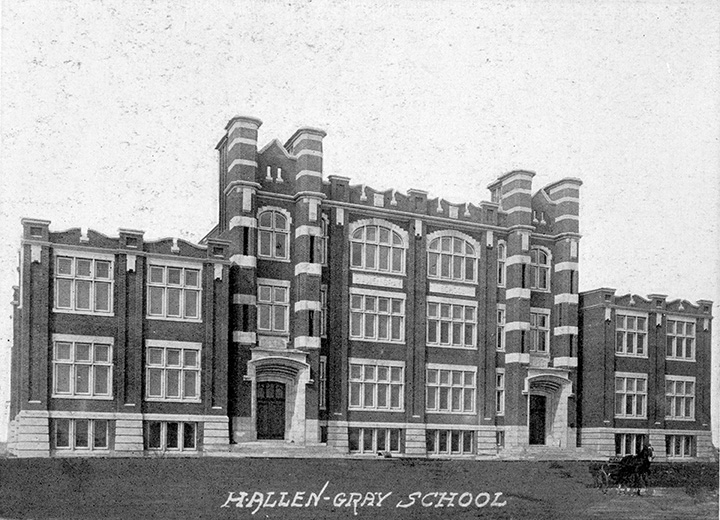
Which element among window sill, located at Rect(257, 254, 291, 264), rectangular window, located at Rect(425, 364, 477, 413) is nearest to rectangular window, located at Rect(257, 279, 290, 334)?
window sill, located at Rect(257, 254, 291, 264)

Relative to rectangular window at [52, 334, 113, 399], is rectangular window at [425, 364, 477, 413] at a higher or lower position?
lower

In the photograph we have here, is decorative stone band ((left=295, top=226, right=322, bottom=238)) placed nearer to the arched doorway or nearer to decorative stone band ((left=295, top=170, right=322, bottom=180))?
decorative stone band ((left=295, top=170, right=322, bottom=180))

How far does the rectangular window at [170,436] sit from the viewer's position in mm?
21297

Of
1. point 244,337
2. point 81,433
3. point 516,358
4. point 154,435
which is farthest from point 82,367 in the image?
point 516,358

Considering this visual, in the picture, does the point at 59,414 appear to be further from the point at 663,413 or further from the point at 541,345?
the point at 663,413

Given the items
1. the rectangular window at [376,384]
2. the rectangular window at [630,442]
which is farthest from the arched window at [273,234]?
the rectangular window at [630,442]

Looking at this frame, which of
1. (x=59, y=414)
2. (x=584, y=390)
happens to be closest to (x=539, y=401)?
(x=584, y=390)

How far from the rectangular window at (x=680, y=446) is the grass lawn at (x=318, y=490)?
110 cm

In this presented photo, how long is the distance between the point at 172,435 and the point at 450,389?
8229 mm

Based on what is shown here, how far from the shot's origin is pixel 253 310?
2317cm

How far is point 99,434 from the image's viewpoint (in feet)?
67.0

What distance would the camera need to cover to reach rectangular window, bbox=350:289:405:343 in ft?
79.4

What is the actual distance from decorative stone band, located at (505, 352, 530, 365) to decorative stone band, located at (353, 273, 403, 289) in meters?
4.26

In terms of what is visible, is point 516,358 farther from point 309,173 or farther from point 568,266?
point 309,173
